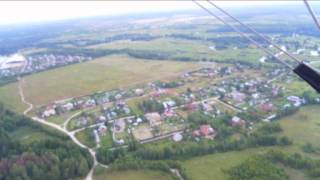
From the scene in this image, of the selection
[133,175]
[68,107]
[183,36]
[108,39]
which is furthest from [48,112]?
[108,39]

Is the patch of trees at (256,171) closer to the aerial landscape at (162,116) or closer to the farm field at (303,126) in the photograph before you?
the aerial landscape at (162,116)

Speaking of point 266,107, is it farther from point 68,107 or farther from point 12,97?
point 12,97

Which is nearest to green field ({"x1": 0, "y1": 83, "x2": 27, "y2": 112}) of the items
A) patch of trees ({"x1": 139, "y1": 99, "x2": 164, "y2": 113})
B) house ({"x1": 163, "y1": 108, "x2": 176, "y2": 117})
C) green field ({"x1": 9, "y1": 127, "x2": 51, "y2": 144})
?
green field ({"x1": 9, "y1": 127, "x2": 51, "y2": 144})

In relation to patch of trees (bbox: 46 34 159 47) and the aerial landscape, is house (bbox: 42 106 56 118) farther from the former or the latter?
patch of trees (bbox: 46 34 159 47)

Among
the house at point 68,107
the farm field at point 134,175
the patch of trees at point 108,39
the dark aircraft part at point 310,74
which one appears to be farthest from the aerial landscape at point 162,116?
the patch of trees at point 108,39

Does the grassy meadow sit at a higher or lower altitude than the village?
higher

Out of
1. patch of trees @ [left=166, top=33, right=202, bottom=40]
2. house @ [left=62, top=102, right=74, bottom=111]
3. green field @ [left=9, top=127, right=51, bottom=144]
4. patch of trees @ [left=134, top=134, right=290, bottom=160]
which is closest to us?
patch of trees @ [left=134, top=134, right=290, bottom=160]

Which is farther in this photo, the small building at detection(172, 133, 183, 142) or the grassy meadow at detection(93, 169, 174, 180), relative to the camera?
the small building at detection(172, 133, 183, 142)

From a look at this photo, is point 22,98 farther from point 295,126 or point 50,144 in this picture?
point 295,126
